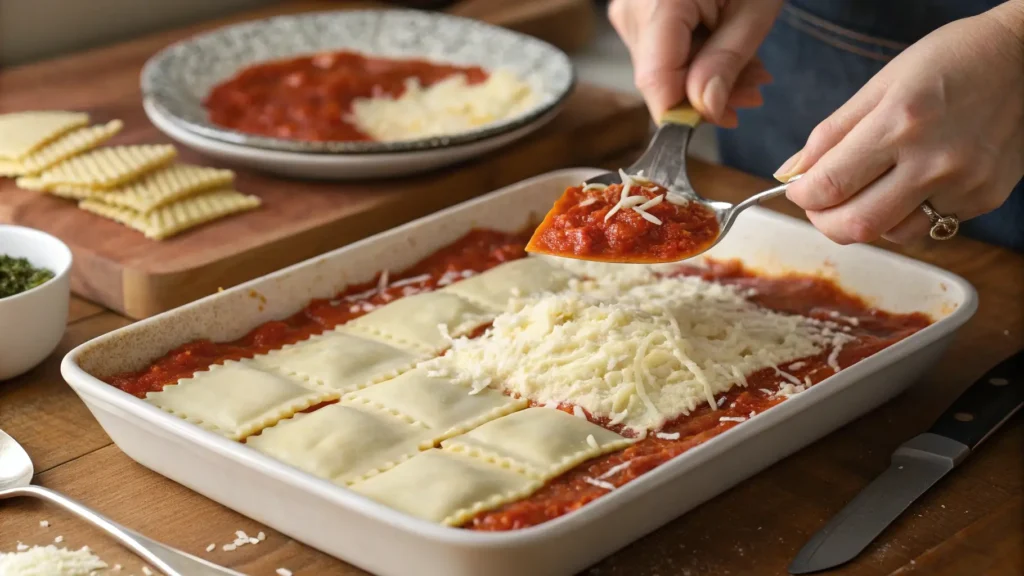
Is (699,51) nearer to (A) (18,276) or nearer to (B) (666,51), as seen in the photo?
(B) (666,51)

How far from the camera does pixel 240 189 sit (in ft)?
9.96

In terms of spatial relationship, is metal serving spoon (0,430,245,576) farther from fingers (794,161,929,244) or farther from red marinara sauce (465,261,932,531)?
fingers (794,161,929,244)

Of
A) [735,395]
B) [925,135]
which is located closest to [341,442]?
[735,395]

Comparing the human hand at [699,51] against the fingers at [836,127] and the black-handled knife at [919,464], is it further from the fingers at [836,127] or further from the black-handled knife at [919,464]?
the black-handled knife at [919,464]

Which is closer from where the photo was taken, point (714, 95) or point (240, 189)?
point (714, 95)

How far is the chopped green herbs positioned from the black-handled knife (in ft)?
5.14

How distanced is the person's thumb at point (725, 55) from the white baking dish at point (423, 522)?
303mm

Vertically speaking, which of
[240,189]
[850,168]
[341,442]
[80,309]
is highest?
[850,168]

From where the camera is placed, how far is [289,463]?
1.81 m

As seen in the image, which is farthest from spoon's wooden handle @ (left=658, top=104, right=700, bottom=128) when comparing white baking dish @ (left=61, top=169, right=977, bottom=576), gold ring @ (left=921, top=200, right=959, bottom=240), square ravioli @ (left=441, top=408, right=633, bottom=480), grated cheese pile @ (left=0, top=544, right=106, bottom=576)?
grated cheese pile @ (left=0, top=544, right=106, bottom=576)

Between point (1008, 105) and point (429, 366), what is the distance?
1137 mm

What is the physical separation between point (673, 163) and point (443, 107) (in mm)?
1151

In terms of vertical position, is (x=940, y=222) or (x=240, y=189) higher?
(x=940, y=222)

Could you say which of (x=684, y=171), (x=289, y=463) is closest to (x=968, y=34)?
(x=684, y=171)
